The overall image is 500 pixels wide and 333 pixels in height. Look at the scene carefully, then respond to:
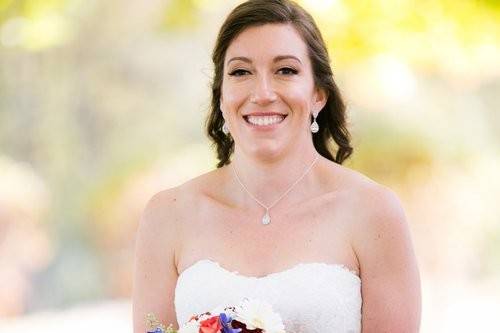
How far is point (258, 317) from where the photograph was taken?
269 centimetres

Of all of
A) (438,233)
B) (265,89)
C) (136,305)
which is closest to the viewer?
(265,89)

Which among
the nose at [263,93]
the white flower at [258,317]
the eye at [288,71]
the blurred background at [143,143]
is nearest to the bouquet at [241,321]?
the white flower at [258,317]

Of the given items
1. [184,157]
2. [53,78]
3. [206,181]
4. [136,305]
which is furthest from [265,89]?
[53,78]

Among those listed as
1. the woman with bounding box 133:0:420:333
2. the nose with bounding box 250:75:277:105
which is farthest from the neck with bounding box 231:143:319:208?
the nose with bounding box 250:75:277:105

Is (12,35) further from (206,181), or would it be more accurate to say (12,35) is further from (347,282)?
(347,282)

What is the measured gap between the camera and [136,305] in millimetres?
3484

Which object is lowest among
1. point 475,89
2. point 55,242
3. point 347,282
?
point 347,282

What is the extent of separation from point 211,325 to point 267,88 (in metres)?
0.86

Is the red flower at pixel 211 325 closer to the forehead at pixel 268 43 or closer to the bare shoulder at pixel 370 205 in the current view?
the bare shoulder at pixel 370 205

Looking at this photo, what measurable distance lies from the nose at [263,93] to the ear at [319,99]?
24 centimetres

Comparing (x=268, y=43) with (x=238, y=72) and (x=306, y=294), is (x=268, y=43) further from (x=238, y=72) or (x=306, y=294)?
(x=306, y=294)

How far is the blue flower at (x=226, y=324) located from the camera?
2.62 m

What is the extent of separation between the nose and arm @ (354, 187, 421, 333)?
522 mm

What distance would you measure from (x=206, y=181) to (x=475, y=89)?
13.0 ft
